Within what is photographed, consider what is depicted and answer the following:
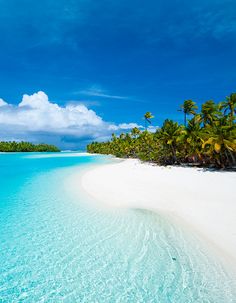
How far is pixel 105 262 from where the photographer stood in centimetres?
582

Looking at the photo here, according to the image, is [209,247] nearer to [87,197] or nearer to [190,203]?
[190,203]

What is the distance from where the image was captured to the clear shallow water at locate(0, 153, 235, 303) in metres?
4.55

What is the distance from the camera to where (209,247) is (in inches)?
252

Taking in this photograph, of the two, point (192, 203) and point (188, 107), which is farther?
point (188, 107)

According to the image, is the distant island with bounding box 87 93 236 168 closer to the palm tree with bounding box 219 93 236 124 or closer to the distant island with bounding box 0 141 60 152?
the palm tree with bounding box 219 93 236 124

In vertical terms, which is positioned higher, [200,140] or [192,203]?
[200,140]

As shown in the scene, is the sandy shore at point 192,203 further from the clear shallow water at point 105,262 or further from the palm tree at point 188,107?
the palm tree at point 188,107

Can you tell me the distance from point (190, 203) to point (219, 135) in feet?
46.3

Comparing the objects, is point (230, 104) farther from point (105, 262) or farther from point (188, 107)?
point (105, 262)

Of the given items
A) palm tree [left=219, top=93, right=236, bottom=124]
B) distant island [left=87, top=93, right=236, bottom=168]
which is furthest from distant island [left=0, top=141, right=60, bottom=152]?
palm tree [left=219, top=93, right=236, bottom=124]

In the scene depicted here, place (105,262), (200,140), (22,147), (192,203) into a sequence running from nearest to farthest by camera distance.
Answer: (105,262), (192,203), (200,140), (22,147)

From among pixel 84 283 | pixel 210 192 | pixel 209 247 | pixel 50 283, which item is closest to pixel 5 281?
pixel 50 283

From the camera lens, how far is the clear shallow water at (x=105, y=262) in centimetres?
455

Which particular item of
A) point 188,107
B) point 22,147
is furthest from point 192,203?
point 22,147
